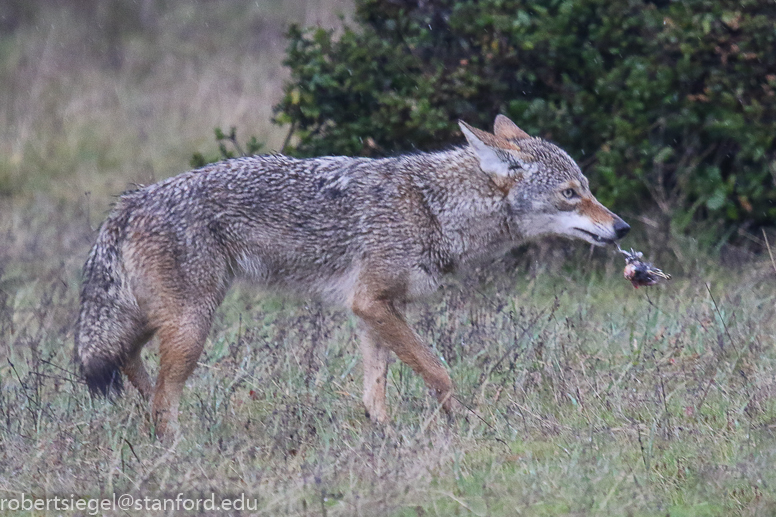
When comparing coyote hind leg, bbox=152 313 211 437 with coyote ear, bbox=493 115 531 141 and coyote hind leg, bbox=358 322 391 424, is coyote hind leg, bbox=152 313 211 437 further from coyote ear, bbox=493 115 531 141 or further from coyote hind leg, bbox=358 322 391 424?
coyote ear, bbox=493 115 531 141

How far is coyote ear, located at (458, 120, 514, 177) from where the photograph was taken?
5.73m

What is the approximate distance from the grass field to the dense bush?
0.69 m

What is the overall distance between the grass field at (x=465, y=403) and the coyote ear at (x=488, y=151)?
103cm

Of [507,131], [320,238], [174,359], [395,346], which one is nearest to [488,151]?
[507,131]

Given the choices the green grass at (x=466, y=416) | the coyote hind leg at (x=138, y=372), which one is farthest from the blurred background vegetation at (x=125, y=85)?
the coyote hind leg at (x=138, y=372)

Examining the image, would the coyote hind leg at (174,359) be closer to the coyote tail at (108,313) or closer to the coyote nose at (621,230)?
the coyote tail at (108,313)

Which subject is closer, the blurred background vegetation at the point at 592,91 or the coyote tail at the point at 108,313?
the coyote tail at the point at 108,313

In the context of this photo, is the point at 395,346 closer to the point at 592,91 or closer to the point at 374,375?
the point at 374,375

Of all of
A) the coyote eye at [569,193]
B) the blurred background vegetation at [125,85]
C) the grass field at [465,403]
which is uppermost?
the coyote eye at [569,193]

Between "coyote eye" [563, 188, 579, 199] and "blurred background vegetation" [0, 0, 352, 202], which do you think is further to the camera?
"blurred background vegetation" [0, 0, 352, 202]

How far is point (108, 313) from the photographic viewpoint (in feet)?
17.5

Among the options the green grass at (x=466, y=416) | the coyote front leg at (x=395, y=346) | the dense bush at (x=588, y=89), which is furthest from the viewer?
the dense bush at (x=588, y=89)

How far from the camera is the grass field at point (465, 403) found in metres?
4.27

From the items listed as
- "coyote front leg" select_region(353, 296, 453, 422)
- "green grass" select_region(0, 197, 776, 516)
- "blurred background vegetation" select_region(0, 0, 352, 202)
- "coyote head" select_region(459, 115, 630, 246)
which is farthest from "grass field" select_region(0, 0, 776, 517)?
"blurred background vegetation" select_region(0, 0, 352, 202)
